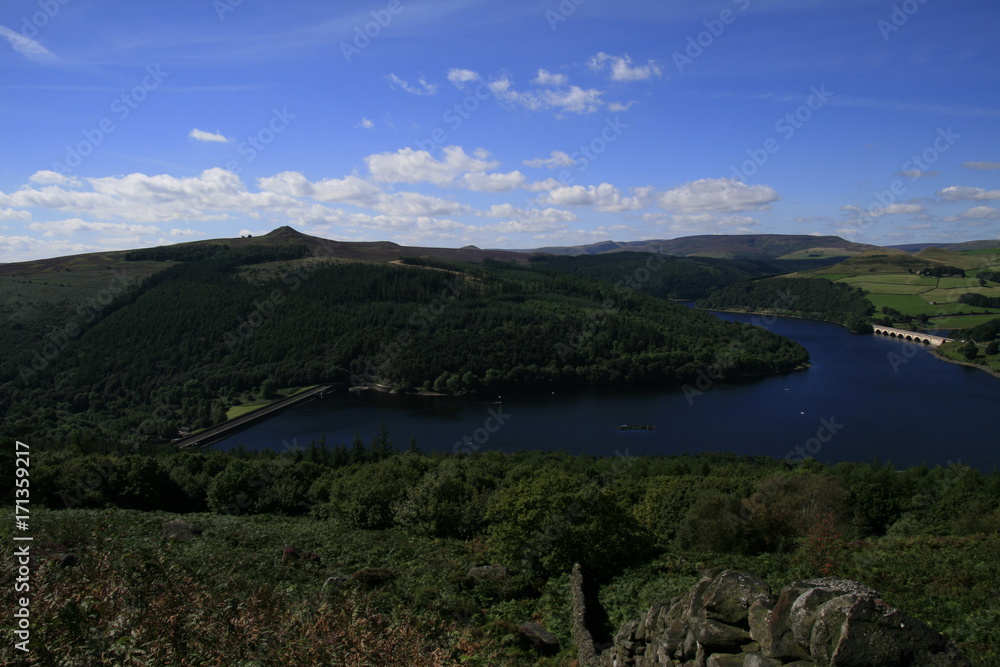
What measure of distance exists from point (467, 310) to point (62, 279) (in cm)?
7401

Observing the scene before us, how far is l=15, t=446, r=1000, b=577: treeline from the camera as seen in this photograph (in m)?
16.5

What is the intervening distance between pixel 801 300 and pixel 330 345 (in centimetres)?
12372

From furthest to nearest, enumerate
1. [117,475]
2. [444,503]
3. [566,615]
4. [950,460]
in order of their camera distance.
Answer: [950,460] < [117,475] < [444,503] < [566,615]

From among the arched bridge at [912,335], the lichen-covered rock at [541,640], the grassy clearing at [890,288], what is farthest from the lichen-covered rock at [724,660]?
the grassy clearing at [890,288]

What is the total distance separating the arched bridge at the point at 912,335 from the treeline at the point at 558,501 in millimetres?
91410

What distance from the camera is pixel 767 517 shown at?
59.0 feet

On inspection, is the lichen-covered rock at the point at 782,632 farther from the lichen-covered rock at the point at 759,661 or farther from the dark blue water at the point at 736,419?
the dark blue water at the point at 736,419

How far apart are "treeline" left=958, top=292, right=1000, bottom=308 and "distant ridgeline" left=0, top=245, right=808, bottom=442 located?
52583 millimetres

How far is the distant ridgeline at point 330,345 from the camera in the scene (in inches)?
3147

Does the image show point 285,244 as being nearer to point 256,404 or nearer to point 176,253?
point 176,253

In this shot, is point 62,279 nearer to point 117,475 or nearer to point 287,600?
point 117,475

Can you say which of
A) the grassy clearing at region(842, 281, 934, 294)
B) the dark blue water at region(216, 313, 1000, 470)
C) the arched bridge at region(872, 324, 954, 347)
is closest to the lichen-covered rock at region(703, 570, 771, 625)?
the dark blue water at region(216, 313, 1000, 470)

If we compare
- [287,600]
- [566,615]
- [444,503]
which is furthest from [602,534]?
[287,600]

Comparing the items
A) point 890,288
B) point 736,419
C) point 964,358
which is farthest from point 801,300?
point 736,419
